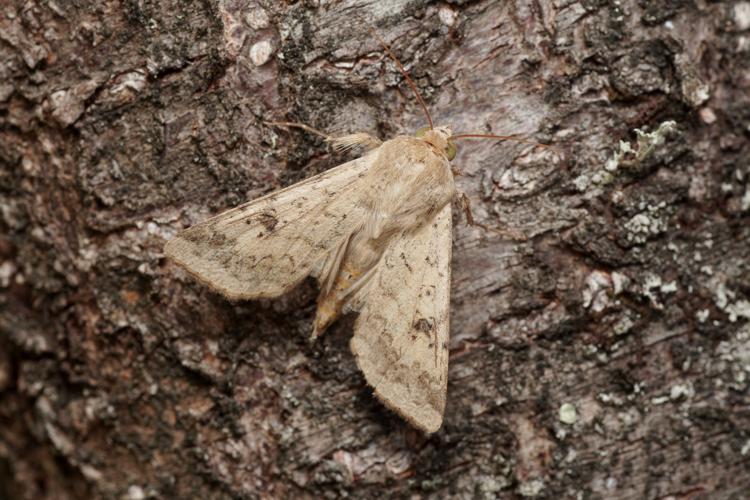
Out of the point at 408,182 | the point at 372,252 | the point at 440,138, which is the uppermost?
the point at 440,138

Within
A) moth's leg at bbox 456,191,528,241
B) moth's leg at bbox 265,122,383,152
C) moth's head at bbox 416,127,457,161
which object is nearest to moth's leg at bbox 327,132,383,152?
moth's leg at bbox 265,122,383,152

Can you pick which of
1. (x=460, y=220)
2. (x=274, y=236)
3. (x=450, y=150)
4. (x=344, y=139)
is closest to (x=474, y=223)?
(x=460, y=220)

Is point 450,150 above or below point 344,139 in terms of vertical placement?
below

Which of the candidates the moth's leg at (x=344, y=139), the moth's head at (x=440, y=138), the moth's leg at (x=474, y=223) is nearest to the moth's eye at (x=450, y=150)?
the moth's head at (x=440, y=138)

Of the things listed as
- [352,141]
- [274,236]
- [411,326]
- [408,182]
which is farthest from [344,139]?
[411,326]

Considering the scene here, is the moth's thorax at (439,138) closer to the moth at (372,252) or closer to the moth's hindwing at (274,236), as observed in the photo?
the moth at (372,252)

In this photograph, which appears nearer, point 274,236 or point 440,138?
point 440,138

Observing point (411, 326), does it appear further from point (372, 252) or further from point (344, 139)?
point (344, 139)
